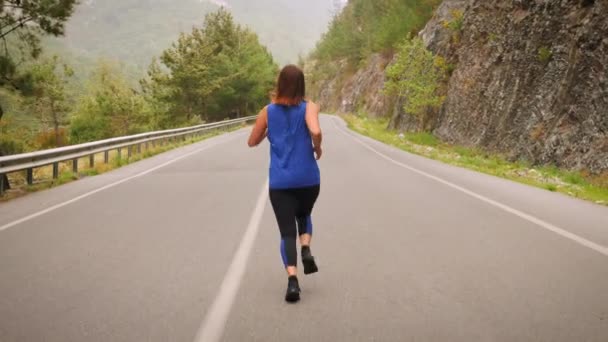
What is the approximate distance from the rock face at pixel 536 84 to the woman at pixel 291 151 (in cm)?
1115

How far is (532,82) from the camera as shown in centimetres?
1984

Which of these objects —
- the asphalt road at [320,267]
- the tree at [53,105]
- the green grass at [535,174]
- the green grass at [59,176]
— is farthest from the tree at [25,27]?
the tree at [53,105]

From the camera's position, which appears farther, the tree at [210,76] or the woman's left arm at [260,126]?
the tree at [210,76]

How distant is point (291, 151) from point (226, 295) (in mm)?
1371

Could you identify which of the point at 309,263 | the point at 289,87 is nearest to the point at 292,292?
the point at 309,263

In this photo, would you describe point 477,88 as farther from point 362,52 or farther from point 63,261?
point 362,52

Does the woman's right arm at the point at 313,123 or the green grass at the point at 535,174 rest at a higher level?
the woman's right arm at the point at 313,123

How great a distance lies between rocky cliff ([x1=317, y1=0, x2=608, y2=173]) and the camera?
49.9ft

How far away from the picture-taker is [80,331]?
13.4ft

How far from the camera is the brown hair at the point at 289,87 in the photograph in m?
4.68

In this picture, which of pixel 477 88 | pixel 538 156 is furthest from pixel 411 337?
pixel 477 88

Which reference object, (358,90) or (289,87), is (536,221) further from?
(358,90)

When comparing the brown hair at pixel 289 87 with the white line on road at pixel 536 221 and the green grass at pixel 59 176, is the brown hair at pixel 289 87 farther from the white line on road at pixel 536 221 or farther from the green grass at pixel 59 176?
the green grass at pixel 59 176

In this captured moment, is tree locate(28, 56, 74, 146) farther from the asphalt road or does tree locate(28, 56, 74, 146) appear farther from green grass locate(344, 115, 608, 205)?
the asphalt road
